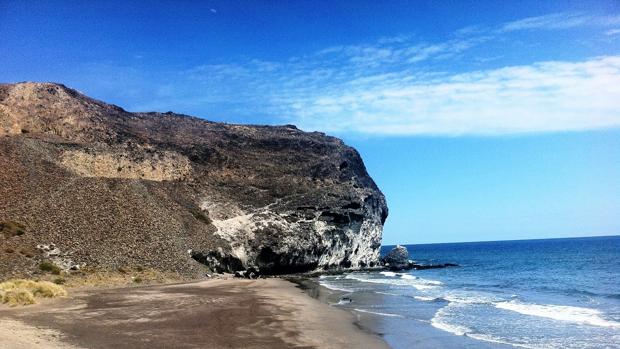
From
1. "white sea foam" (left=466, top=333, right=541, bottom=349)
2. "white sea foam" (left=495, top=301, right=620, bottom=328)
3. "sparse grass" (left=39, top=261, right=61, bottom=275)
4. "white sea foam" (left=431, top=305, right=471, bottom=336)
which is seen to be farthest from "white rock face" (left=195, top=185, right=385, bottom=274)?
"white sea foam" (left=466, top=333, right=541, bottom=349)

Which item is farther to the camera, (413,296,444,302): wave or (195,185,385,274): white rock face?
(195,185,385,274): white rock face

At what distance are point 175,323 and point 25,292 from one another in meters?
8.53

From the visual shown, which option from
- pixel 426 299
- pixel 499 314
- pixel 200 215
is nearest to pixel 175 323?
pixel 499 314

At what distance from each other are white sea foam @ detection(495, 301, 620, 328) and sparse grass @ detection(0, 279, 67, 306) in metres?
26.1

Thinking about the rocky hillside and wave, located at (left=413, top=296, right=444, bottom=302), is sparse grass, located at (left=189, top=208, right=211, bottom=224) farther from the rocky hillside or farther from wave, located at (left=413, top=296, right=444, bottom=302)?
wave, located at (left=413, top=296, right=444, bottom=302)

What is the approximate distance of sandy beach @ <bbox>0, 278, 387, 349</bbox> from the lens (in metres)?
16.2

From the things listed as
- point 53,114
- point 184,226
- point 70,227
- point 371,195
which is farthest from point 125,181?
point 371,195

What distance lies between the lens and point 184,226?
51375 millimetres

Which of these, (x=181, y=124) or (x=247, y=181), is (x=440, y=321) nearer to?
(x=247, y=181)

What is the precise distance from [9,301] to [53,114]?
157ft

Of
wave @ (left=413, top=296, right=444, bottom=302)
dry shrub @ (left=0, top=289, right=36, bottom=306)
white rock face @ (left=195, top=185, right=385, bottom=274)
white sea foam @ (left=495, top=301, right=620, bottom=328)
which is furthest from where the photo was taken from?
white rock face @ (left=195, top=185, right=385, bottom=274)

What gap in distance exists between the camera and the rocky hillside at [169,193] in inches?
1617

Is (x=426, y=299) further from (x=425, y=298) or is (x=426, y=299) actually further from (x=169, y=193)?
(x=169, y=193)

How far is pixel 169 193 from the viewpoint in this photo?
5825 cm
